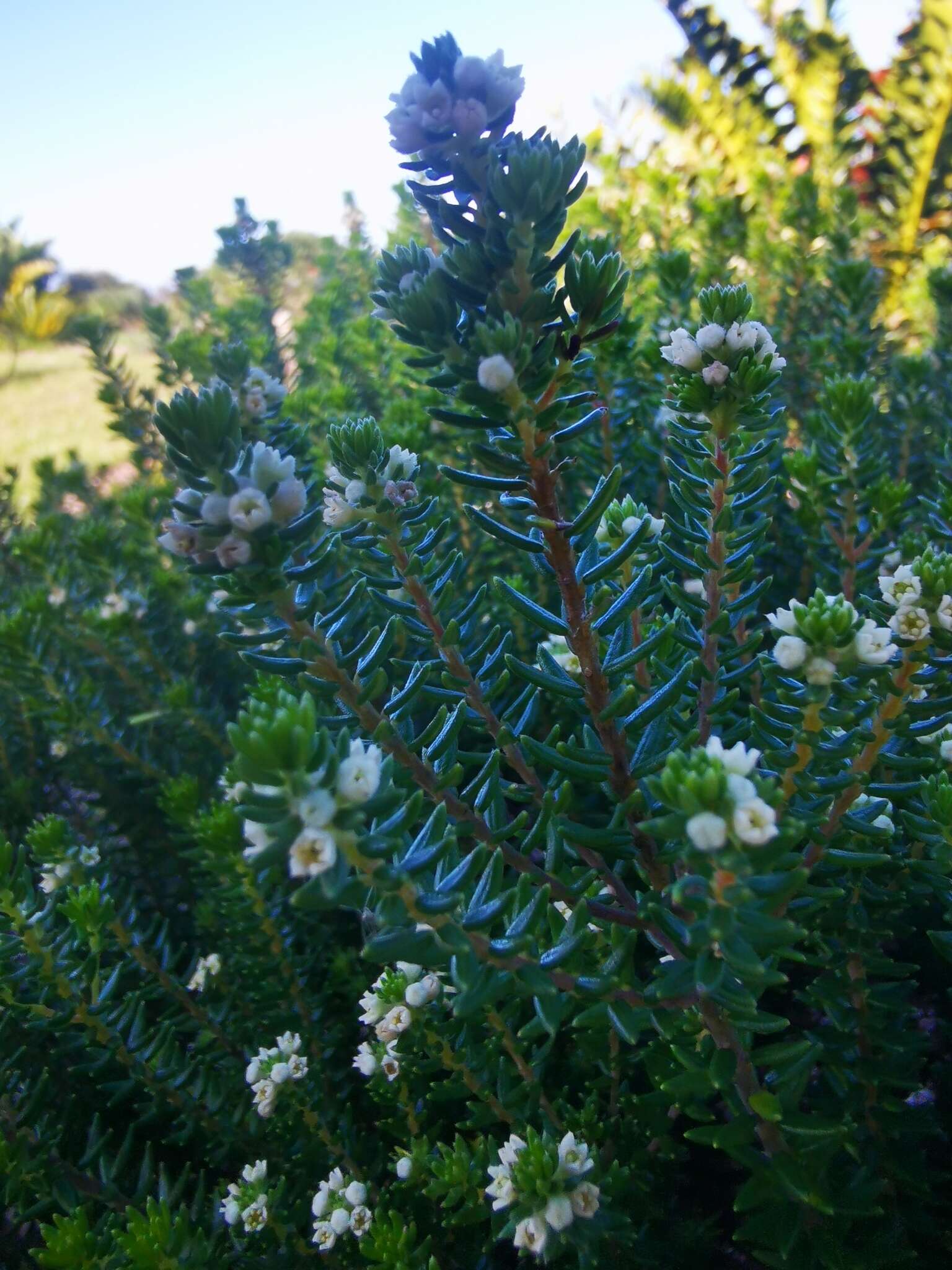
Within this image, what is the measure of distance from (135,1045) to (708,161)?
6.61m

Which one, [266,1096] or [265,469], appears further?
[266,1096]

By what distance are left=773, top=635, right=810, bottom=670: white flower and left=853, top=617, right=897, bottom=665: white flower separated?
0.06 metres

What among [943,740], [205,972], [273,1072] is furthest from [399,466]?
[205,972]

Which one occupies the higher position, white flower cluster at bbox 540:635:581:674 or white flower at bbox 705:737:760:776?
white flower at bbox 705:737:760:776

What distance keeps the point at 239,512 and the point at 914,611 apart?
963 millimetres

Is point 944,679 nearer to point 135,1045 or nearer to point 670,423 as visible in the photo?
point 670,423

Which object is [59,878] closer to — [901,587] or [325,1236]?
[325,1236]

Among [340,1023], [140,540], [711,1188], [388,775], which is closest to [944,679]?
[388,775]

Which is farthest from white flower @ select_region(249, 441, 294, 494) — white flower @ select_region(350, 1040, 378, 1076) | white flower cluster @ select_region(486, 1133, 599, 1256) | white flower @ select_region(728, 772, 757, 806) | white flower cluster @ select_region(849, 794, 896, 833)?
white flower @ select_region(350, 1040, 378, 1076)

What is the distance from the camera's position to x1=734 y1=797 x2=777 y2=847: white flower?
0.85m

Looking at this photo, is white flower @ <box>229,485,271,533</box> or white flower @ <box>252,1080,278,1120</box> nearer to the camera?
white flower @ <box>229,485,271,533</box>

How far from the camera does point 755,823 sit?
0.88 m

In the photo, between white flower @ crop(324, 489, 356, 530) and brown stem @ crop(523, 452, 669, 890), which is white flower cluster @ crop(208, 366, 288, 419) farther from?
brown stem @ crop(523, 452, 669, 890)

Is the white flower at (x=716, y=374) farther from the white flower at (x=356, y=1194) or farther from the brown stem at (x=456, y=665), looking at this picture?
the white flower at (x=356, y=1194)
